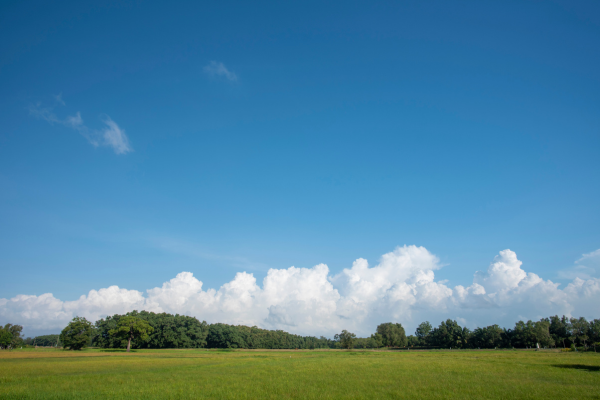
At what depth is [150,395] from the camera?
21.0 m

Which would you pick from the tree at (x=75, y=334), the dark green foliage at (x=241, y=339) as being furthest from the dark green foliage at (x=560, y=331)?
the tree at (x=75, y=334)

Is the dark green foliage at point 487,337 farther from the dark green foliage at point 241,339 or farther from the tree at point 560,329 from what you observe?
the dark green foliage at point 241,339

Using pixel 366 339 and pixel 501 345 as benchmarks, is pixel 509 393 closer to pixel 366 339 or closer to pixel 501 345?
pixel 501 345

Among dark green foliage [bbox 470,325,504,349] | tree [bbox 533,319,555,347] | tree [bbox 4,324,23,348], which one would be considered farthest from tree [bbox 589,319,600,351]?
tree [bbox 4,324,23,348]

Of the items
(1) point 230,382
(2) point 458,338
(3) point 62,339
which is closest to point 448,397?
(1) point 230,382

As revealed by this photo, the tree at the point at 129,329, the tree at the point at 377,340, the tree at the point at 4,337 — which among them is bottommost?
the tree at the point at 377,340

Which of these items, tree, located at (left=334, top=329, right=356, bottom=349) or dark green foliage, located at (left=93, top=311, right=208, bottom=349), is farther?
tree, located at (left=334, top=329, right=356, bottom=349)

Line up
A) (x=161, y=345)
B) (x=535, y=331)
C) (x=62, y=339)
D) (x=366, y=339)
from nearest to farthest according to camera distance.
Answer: (x=62, y=339) < (x=535, y=331) < (x=161, y=345) < (x=366, y=339)

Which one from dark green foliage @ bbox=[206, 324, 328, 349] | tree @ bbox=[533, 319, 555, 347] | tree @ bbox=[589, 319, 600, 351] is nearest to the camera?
tree @ bbox=[589, 319, 600, 351]

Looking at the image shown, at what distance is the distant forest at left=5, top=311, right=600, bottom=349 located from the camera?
10806cm

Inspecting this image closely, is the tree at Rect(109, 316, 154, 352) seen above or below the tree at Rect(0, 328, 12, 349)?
above

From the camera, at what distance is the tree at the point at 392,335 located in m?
170

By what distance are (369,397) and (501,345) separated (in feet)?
432

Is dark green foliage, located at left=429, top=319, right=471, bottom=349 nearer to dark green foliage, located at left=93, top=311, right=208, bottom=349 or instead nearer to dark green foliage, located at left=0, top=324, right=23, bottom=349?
dark green foliage, located at left=93, top=311, right=208, bottom=349
